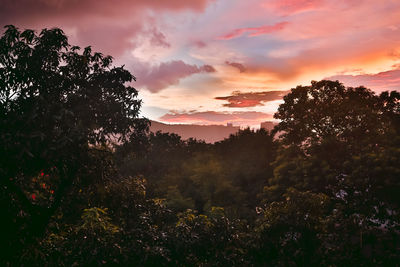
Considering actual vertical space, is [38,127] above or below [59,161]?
above

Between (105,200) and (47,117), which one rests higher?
(47,117)

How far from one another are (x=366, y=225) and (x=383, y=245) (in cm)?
85

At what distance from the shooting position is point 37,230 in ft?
25.6

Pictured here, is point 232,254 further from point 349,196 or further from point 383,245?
point 349,196

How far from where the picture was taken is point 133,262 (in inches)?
239

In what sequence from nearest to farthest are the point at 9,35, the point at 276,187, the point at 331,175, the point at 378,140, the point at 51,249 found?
1. the point at 9,35
2. the point at 51,249
3. the point at 331,175
4. the point at 378,140
5. the point at 276,187

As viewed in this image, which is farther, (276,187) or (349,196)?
(276,187)

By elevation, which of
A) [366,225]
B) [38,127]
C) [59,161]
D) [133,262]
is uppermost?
[38,127]

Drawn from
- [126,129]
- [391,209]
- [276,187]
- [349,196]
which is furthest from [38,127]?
[276,187]

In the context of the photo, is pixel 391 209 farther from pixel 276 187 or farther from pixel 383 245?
pixel 276 187

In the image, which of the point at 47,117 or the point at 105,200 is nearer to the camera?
the point at 47,117

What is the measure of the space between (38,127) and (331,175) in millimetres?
16940

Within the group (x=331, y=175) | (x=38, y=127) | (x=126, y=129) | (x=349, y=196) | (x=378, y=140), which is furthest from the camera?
(x=378, y=140)

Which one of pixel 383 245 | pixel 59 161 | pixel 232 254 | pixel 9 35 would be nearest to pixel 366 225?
pixel 383 245
